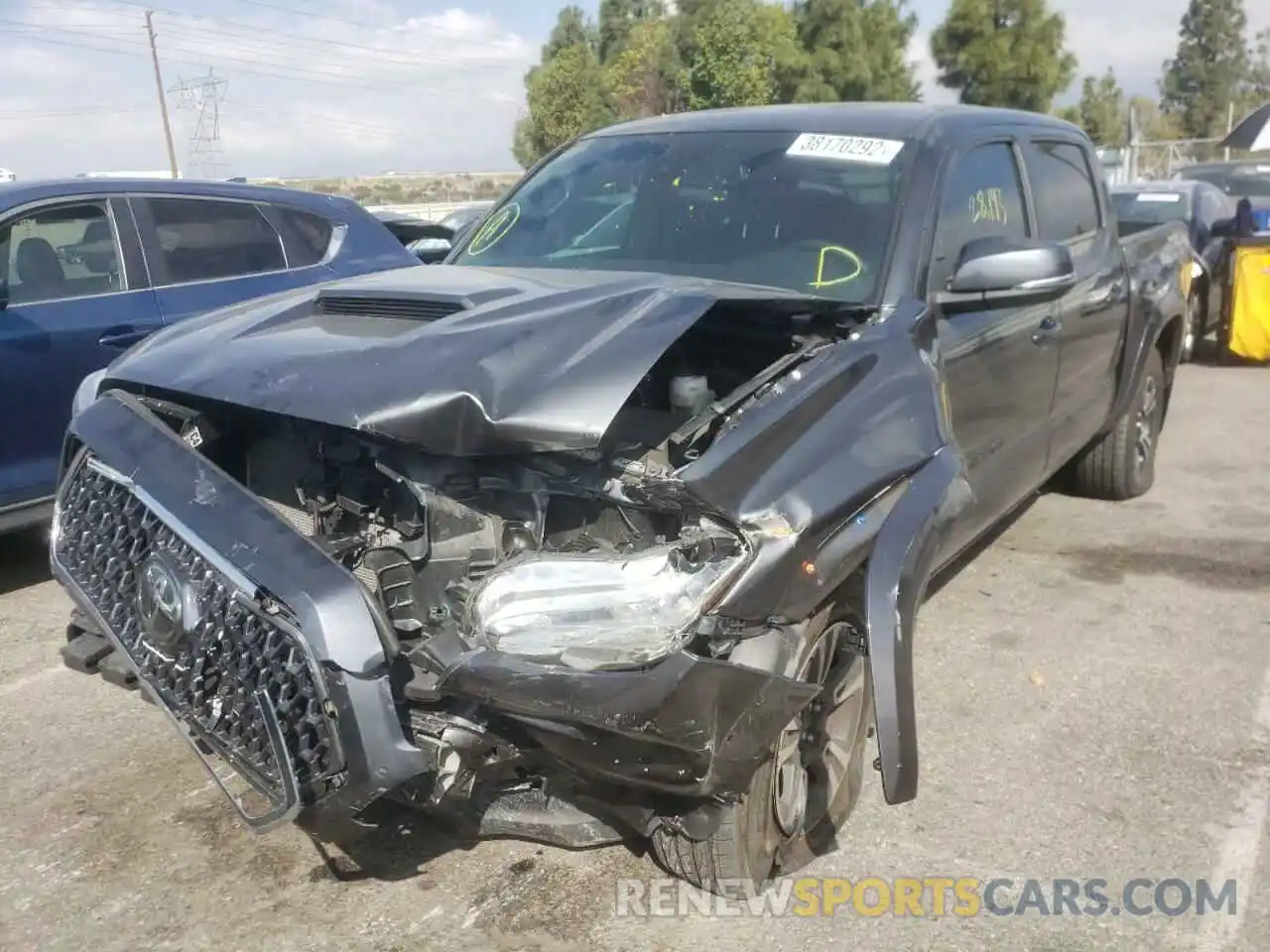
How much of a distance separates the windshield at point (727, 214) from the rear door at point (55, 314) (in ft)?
6.54

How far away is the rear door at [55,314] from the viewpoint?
5.04m

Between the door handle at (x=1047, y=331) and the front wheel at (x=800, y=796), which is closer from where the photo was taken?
the front wheel at (x=800, y=796)

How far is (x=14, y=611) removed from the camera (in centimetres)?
498

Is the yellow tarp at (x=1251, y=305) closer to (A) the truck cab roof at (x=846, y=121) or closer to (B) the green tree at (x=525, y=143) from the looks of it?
(A) the truck cab roof at (x=846, y=121)

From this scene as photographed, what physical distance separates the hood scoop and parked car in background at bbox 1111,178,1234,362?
9.08 m

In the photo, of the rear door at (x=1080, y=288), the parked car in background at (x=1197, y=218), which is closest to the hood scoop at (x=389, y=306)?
the rear door at (x=1080, y=288)

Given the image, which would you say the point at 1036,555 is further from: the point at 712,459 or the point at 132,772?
the point at 132,772

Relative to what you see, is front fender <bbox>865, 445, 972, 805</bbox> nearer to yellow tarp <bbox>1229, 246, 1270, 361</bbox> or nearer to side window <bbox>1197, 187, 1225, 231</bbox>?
yellow tarp <bbox>1229, 246, 1270, 361</bbox>

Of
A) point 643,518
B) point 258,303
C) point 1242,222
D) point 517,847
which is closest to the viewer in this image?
point 643,518

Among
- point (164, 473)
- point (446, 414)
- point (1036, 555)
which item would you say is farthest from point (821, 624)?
point (1036, 555)

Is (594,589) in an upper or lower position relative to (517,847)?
upper

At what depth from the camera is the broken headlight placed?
234 cm

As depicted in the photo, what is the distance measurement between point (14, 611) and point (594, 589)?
11.8ft

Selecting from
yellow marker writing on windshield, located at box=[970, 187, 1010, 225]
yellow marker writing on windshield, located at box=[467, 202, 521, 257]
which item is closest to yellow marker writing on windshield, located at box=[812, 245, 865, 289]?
yellow marker writing on windshield, located at box=[970, 187, 1010, 225]
